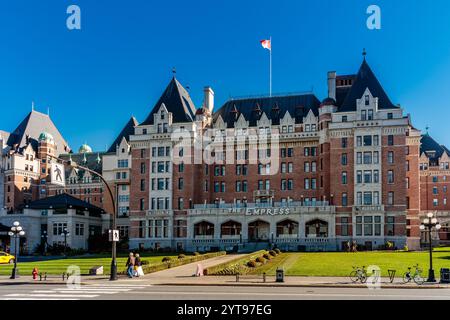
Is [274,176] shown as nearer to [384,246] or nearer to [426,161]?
[384,246]

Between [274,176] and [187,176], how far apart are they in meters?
13.5

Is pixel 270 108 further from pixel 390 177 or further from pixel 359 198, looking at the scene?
pixel 390 177

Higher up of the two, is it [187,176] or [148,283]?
[187,176]

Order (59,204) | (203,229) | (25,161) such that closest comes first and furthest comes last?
(203,229), (59,204), (25,161)

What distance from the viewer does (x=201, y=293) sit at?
26219mm

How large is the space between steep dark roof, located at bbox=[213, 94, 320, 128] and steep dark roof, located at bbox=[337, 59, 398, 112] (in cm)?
618

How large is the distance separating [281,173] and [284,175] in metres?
0.55

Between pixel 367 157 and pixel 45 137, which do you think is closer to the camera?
pixel 367 157

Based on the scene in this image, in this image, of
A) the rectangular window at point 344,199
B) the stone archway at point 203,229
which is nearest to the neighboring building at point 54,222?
the stone archway at point 203,229

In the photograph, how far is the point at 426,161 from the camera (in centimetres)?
10994

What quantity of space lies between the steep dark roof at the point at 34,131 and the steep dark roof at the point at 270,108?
4848cm

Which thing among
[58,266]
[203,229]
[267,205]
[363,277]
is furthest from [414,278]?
[203,229]

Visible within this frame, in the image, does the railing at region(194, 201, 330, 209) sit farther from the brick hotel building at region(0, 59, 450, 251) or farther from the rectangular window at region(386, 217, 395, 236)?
the rectangular window at region(386, 217, 395, 236)
